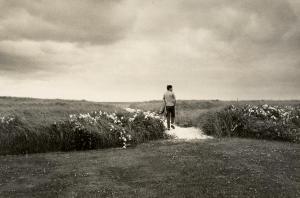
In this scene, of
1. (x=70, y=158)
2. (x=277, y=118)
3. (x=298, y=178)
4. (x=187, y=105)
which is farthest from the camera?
(x=187, y=105)

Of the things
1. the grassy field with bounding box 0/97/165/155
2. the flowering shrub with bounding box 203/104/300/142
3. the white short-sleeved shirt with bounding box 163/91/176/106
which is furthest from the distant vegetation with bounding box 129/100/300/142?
the grassy field with bounding box 0/97/165/155

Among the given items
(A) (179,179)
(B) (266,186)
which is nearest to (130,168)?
(A) (179,179)

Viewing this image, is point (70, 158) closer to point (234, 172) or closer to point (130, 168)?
point (130, 168)

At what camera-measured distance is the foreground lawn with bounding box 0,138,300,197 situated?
1116cm

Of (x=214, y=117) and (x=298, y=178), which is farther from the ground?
(x=214, y=117)

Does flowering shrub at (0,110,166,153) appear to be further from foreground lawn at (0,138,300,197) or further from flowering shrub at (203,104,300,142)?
flowering shrub at (203,104,300,142)

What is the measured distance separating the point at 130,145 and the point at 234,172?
23.3ft

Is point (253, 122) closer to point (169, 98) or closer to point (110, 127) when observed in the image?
point (169, 98)

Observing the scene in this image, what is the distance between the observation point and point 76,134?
18.9 meters

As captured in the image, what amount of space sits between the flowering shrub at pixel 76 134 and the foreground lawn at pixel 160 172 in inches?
47.5

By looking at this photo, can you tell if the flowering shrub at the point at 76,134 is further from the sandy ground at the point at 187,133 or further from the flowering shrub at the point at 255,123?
the flowering shrub at the point at 255,123

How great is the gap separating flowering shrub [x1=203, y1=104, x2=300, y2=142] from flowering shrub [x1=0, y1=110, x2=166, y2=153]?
3.71m

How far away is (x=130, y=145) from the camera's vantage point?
19.3 meters

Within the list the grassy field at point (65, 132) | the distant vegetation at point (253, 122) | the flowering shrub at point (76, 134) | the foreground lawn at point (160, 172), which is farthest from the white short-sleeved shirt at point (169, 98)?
the foreground lawn at point (160, 172)
